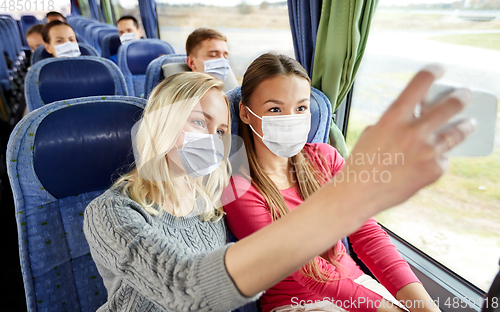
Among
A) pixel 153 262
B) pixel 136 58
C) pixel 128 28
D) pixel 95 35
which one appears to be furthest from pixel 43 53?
pixel 153 262

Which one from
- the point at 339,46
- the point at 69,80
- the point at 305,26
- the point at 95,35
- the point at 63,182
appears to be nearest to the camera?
the point at 63,182

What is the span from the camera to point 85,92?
2.20 meters

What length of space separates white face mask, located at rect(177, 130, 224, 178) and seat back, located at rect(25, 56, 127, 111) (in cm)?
146

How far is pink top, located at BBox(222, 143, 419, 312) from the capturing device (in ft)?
3.59

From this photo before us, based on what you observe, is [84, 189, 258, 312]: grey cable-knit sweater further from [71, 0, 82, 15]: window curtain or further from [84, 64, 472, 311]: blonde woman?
[71, 0, 82, 15]: window curtain

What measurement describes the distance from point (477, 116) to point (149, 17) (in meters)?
6.80

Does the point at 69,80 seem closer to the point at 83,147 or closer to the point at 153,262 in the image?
the point at 83,147

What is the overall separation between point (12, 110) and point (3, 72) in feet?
2.02

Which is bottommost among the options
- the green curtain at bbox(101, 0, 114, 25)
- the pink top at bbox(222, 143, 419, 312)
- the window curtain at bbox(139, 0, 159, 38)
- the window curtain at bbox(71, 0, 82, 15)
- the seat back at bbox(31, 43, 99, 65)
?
the pink top at bbox(222, 143, 419, 312)

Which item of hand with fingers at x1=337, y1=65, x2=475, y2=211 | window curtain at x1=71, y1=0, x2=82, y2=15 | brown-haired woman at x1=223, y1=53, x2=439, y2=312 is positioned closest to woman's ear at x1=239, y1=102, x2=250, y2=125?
brown-haired woman at x1=223, y1=53, x2=439, y2=312

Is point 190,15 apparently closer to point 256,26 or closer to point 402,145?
point 256,26

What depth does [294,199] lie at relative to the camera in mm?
1283

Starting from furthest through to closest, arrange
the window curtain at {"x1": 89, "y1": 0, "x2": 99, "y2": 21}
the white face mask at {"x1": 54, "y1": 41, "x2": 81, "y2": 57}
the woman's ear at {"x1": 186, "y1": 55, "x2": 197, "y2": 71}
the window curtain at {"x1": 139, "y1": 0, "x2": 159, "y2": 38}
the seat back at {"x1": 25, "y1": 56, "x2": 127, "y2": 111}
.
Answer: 1. the window curtain at {"x1": 89, "y1": 0, "x2": 99, "y2": 21}
2. the window curtain at {"x1": 139, "y1": 0, "x2": 159, "y2": 38}
3. the white face mask at {"x1": 54, "y1": 41, "x2": 81, "y2": 57}
4. the woman's ear at {"x1": 186, "y1": 55, "x2": 197, "y2": 71}
5. the seat back at {"x1": 25, "y1": 56, "x2": 127, "y2": 111}

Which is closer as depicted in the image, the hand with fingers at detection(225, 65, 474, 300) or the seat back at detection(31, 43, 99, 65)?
the hand with fingers at detection(225, 65, 474, 300)
